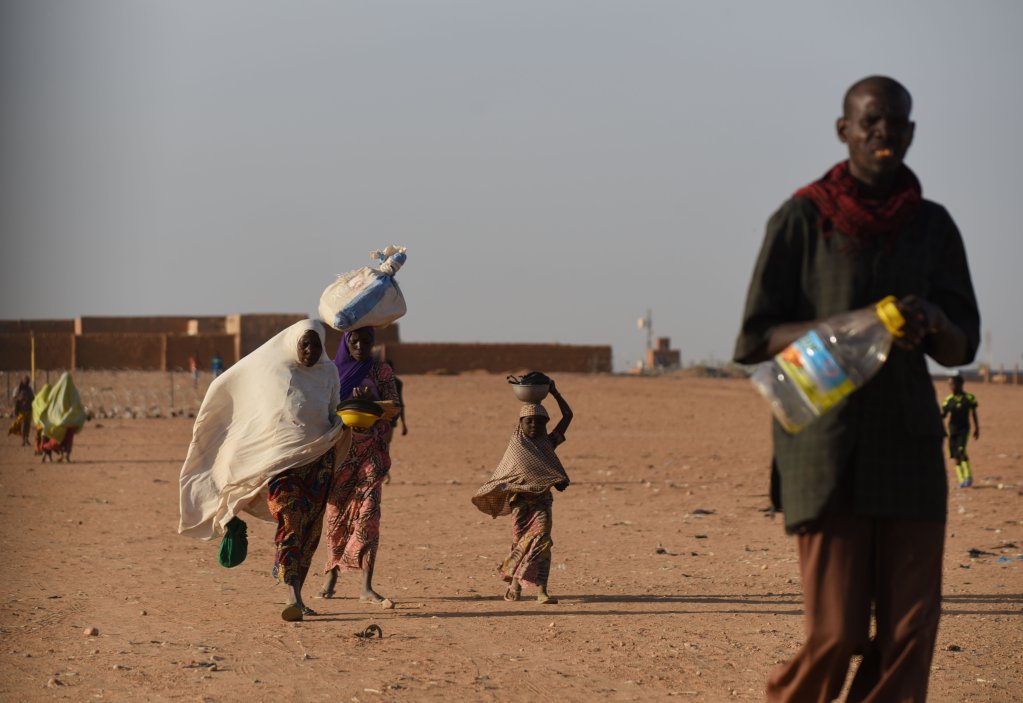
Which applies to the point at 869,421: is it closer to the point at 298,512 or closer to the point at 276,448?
the point at 298,512

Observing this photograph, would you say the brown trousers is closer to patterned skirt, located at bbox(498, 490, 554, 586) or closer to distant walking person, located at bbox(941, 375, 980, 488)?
patterned skirt, located at bbox(498, 490, 554, 586)

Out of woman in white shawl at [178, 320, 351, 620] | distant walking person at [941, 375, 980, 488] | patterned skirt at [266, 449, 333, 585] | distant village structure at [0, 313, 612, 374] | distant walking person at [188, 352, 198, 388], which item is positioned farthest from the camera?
distant village structure at [0, 313, 612, 374]

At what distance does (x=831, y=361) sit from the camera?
3.97 m

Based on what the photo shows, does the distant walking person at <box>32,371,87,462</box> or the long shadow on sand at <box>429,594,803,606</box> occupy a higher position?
the distant walking person at <box>32,371,87,462</box>

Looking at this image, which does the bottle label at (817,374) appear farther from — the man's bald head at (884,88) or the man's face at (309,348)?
the man's face at (309,348)

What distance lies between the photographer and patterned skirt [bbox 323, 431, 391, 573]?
974 cm

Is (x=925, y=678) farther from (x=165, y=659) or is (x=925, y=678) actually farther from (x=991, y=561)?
(x=991, y=561)

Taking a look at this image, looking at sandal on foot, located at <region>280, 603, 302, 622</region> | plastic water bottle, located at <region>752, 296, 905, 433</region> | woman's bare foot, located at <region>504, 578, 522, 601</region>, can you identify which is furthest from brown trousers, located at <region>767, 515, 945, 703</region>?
woman's bare foot, located at <region>504, 578, 522, 601</region>

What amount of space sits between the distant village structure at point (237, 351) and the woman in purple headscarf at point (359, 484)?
3817 cm

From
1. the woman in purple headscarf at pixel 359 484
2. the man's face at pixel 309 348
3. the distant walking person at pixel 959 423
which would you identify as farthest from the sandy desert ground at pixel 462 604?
the man's face at pixel 309 348

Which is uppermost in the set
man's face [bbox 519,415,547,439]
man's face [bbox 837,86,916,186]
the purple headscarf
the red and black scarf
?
man's face [bbox 837,86,916,186]

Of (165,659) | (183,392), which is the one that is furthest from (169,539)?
(183,392)

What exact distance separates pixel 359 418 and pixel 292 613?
1.31m

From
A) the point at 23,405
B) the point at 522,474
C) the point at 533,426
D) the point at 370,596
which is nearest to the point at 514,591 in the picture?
the point at 522,474
